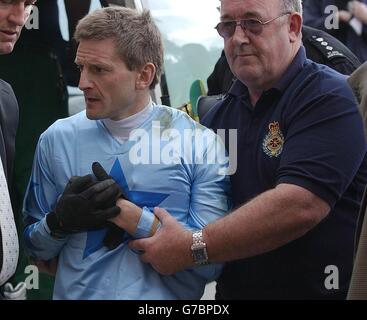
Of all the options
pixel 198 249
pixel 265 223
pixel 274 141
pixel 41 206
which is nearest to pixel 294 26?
pixel 274 141

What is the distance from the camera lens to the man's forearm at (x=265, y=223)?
1969 mm

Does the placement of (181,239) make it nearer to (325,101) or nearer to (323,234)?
(323,234)

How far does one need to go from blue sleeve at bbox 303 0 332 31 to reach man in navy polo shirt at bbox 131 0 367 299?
88 cm

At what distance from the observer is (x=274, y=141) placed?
6.86 feet

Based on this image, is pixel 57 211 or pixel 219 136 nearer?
pixel 57 211

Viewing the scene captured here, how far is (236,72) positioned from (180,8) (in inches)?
62.6

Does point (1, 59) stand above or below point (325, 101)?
below

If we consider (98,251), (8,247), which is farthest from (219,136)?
(8,247)

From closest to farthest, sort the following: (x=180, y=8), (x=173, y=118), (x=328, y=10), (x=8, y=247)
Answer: (x=8, y=247) < (x=173, y=118) < (x=328, y=10) < (x=180, y=8)

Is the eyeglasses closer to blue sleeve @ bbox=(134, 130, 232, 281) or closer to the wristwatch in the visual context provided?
blue sleeve @ bbox=(134, 130, 232, 281)

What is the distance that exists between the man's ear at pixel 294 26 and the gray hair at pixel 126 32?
1.20ft

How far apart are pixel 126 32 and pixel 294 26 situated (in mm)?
468

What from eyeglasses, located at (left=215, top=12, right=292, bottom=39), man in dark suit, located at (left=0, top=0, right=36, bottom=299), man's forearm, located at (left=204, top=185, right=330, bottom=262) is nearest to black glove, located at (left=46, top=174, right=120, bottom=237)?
man in dark suit, located at (left=0, top=0, right=36, bottom=299)

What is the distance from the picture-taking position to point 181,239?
199cm
